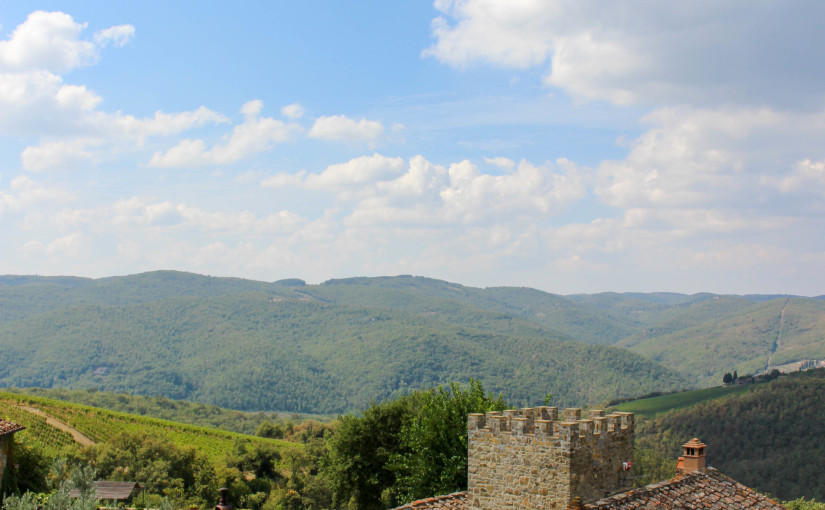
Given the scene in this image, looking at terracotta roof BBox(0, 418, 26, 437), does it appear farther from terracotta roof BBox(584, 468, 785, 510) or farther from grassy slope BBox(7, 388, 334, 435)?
grassy slope BBox(7, 388, 334, 435)

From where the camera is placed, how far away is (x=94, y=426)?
255 feet

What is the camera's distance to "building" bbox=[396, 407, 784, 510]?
1398cm

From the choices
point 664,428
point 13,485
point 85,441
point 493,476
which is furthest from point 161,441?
point 664,428

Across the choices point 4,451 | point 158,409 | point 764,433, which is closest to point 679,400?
point 764,433

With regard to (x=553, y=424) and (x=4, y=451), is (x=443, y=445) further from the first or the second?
(x=4, y=451)

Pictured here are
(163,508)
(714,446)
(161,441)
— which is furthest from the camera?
(714,446)

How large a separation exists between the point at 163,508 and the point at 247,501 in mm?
49695

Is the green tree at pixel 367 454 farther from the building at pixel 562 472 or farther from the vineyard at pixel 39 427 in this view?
the vineyard at pixel 39 427

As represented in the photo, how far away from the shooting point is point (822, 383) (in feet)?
478

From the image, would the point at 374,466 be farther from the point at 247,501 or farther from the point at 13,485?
the point at 247,501

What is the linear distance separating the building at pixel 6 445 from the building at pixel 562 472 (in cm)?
1938

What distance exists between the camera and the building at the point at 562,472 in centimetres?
1398

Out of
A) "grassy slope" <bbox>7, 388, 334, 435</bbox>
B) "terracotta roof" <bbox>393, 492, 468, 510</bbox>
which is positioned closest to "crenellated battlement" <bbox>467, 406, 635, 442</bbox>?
"terracotta roof" <bbox>393, 492, 468, 510</bbox>

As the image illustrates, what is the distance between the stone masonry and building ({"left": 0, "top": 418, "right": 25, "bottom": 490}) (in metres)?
20.9
